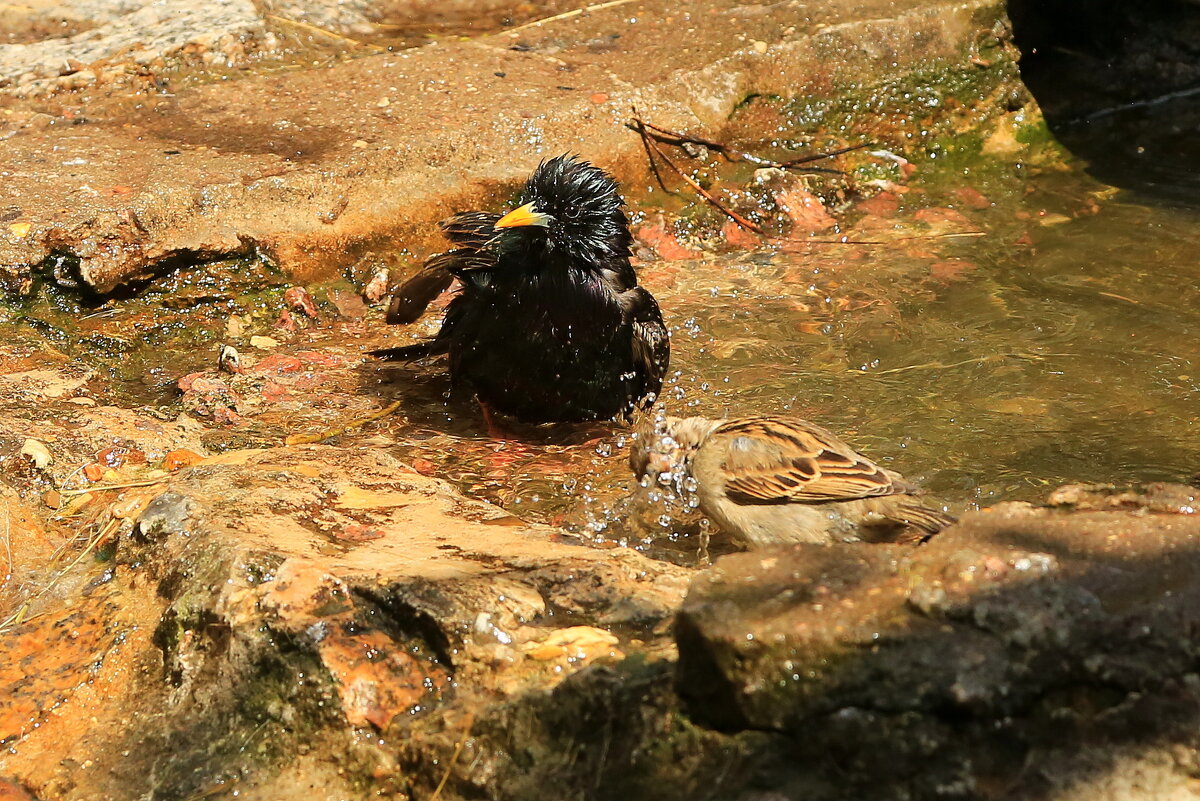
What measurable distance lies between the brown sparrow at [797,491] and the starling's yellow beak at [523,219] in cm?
124

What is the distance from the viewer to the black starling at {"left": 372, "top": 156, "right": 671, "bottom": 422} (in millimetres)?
4879

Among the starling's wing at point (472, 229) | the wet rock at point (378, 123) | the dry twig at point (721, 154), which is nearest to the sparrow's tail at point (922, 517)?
the starling's wing at point (472, 229)

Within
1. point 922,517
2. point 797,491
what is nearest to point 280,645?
point 797,491

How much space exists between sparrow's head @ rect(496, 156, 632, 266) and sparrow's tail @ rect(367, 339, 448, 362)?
2.28ft

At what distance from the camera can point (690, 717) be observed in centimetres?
228

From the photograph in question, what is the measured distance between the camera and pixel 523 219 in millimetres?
4762

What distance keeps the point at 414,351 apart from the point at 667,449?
61.6 inches

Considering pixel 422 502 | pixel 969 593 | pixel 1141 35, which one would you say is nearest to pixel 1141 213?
pixel 1141 35

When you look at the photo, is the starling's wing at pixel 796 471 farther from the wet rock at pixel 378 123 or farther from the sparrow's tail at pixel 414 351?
the wet rock at pixel 378 123

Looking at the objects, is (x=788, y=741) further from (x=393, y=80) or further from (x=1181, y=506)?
(x=393, y=80)

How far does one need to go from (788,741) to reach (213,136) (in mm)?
5284

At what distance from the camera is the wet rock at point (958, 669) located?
6.80ft

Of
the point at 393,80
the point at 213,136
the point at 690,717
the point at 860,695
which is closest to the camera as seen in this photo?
the point at 860,695

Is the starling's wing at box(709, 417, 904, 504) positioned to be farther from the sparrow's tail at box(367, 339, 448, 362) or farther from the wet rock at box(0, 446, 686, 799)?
the sparrow's tail at box(367, 339, 448, 362)
